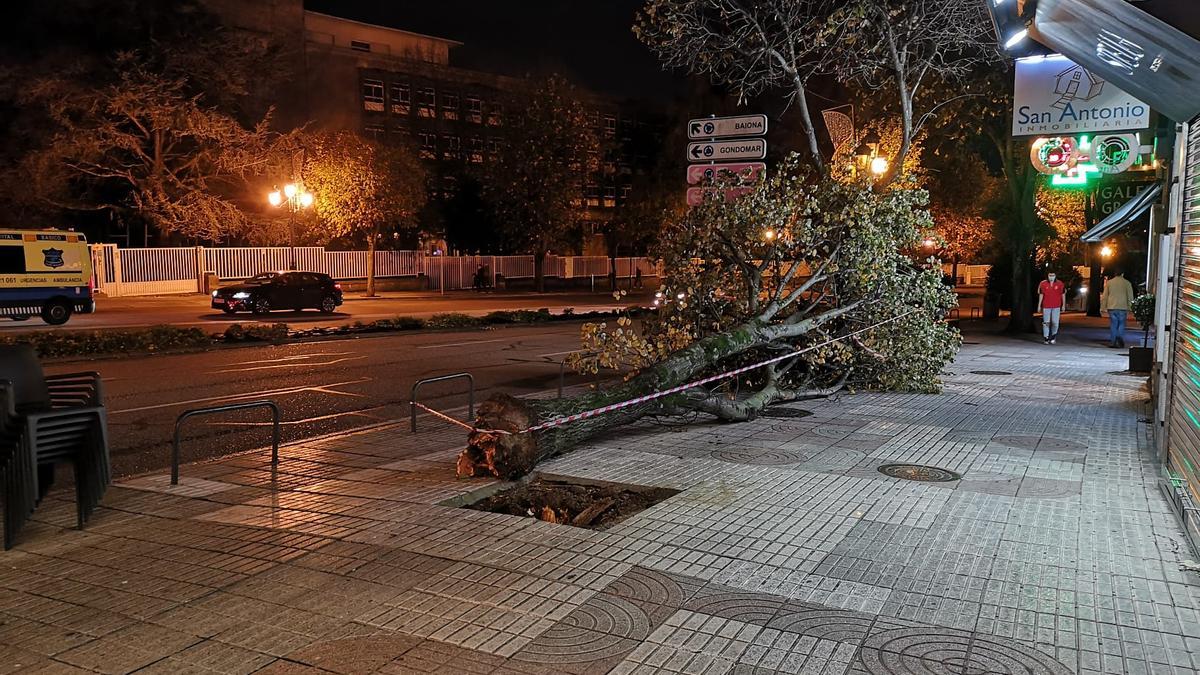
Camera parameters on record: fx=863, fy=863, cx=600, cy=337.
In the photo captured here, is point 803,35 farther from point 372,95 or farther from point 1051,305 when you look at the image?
point 372,95

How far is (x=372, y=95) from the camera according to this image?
175ft

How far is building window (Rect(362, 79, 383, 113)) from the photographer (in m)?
52.9

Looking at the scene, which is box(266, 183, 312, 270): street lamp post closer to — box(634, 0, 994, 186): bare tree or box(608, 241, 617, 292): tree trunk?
box(608, 241, 617, 292): tree trunk

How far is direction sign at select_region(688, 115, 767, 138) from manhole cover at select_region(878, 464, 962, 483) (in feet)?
17.2

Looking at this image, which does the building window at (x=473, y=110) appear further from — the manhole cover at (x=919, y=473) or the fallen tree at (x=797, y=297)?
the manhole cover at (x=919, y=473)

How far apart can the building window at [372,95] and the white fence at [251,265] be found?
41.8 ft

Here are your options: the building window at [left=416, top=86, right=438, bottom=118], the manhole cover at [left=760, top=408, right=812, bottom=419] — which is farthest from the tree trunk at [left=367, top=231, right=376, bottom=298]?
the manhole cover at [left=760, top=408, right=812, bottom=419]

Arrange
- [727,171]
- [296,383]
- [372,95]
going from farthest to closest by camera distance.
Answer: [372,95]
[296,383]
[727,171]

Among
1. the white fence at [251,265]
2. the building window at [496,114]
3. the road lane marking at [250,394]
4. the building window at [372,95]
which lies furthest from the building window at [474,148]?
the road lane marking at [250,394]

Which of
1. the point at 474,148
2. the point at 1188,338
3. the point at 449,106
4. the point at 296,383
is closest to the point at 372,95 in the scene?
the point at 449,106

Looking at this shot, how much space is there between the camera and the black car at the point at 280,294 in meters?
26.8

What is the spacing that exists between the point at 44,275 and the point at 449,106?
36.8 m

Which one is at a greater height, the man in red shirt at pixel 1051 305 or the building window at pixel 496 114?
the building window at pixel 496 114

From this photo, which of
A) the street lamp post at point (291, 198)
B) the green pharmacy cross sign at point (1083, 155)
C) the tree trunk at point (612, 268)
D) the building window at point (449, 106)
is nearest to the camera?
the green pharmacy cross sign at point (1083, 155)
